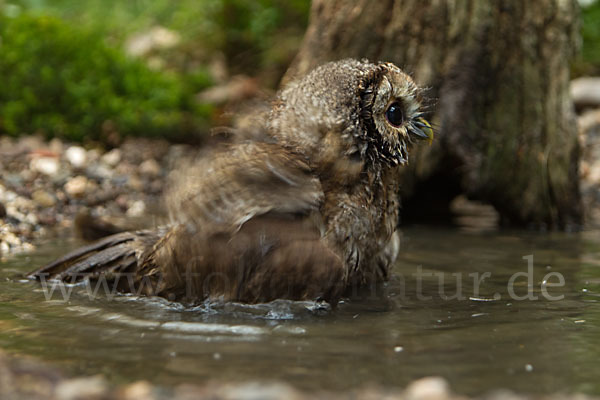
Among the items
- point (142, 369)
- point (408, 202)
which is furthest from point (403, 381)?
point (408, 202)

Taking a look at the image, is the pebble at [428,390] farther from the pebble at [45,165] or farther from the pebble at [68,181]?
the pebble at [45,165]

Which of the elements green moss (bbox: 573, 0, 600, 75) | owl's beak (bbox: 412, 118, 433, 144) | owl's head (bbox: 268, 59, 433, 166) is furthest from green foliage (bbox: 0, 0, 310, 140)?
owl's beak (bbox: 412, 118, 433, 144)

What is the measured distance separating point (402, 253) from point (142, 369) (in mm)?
2880

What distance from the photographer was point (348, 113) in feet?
11.8

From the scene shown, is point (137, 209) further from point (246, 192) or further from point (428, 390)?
point (428, 390)

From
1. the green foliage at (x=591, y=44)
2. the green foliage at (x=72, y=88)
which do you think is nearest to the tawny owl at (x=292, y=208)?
the green foliage at (x=72, y=88)

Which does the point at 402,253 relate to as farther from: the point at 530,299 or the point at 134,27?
the point at 134,27

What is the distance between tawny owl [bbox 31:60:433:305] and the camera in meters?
3.31

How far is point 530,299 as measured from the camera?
371cm

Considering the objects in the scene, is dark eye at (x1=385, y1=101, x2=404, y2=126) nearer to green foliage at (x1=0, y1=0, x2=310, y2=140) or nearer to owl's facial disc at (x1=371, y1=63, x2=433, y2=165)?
owl's facial disc at (x1=371, y1=63, x2=433, y2=165)

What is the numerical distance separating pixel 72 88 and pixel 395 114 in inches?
187

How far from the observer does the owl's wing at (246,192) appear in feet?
10.9

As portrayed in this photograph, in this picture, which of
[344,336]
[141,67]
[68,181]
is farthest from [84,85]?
[344,336]

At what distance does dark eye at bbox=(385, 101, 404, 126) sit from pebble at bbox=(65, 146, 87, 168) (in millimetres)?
4124
